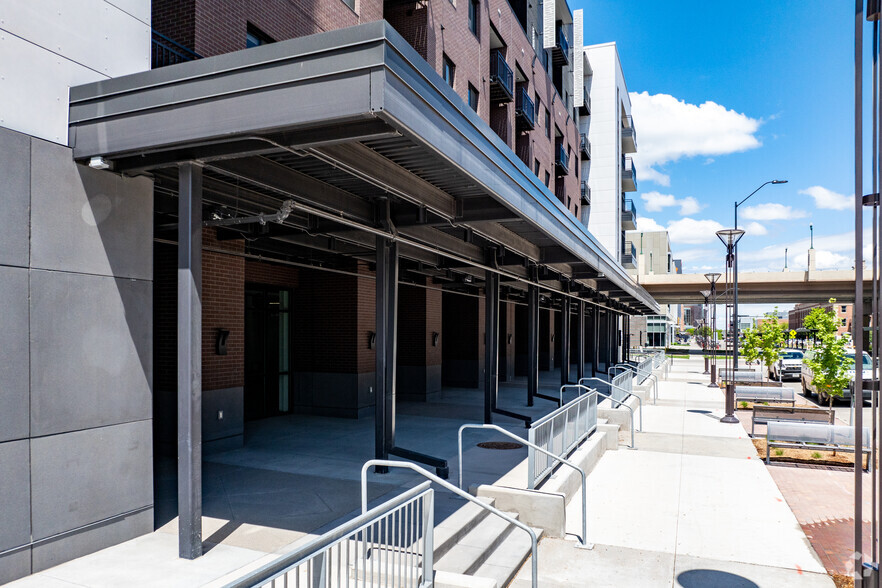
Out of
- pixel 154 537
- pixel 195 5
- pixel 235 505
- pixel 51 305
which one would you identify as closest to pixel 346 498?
pixel 235 505

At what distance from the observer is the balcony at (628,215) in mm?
57812

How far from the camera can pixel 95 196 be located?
647 centimetres

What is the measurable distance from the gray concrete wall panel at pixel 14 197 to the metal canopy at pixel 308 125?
0.58 meters

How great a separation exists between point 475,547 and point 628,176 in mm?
54486

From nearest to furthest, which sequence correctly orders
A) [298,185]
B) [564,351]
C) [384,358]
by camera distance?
1. [298,185]
2. [384,358]
3. [564,351]

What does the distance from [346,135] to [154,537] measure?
192 inches

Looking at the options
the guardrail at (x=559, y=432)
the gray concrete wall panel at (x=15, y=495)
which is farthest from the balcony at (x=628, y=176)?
the gray concrete wall panel at (x=15, y=495)

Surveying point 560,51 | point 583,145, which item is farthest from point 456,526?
point 583,145

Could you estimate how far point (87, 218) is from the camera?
640 cm

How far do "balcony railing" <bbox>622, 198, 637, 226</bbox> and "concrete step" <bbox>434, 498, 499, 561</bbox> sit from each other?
53.1 meters

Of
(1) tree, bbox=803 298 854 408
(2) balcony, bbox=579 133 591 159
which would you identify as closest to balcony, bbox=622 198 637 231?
(2) balcony, bbox=579 133 591 159

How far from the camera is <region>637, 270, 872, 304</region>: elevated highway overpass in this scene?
178 ft

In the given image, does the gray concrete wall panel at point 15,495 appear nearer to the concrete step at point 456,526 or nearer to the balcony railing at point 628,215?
the concrete step at point 456,526

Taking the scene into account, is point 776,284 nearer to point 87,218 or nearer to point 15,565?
point 87,218
